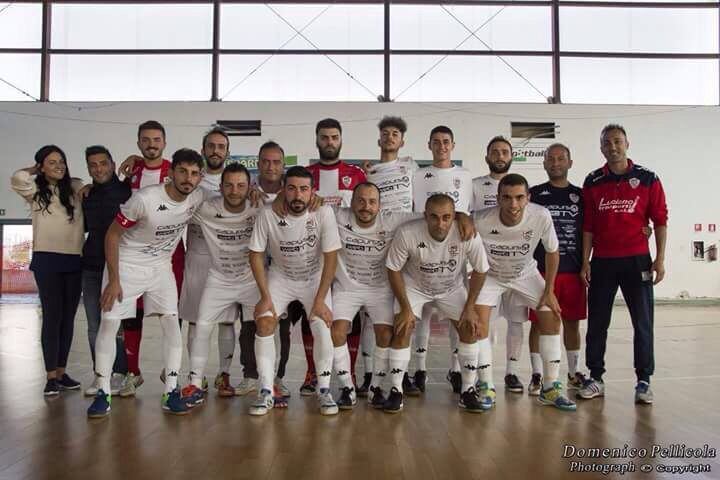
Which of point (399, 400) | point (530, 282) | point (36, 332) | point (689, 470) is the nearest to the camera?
point (689, 470)

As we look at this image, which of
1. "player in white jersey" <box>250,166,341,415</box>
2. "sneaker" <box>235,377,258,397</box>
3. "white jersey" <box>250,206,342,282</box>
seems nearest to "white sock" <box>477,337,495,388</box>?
"player in white jersey" <box>250,166,341,415</box>

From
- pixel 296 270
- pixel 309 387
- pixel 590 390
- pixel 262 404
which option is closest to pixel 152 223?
pixel 296 270

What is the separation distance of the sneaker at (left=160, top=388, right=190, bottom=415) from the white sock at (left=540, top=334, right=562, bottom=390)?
90.7 inches

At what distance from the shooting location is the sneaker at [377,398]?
3.36 meters

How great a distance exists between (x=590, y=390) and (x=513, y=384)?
52cm

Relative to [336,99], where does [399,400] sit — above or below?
below

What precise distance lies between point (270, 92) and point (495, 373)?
9.58 meters

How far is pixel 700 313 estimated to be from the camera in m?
10.1

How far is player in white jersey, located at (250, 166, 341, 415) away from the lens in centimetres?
328

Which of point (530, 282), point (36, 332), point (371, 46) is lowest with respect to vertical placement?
point (36, 332)

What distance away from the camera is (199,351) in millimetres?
3439

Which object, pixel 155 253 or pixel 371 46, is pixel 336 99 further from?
pixel 155 253

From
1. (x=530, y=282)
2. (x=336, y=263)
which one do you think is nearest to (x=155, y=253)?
(x=336, y=263)

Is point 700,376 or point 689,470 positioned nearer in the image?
point 689,470
